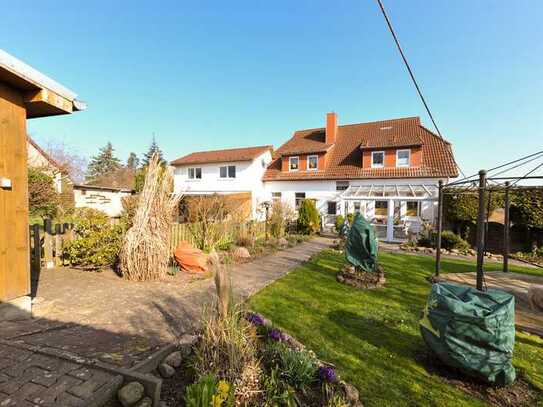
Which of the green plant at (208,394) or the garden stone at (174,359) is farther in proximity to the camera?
the garden stone at (174,359)

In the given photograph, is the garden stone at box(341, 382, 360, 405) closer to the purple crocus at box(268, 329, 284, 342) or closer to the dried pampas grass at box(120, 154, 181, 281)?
the purple crocus at box(268, 329, 284, 342)

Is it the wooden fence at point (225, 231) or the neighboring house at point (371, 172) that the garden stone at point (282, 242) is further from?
the neighboring house at point (371, 172)

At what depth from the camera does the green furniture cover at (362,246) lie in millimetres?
6648

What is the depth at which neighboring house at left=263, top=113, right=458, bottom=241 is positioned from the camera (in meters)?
16.1

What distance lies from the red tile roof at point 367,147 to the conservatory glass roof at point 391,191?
97 cm

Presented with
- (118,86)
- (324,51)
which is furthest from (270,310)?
(118,86)

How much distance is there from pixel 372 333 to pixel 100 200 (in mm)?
21252

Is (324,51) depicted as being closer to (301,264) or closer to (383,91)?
(383,91)

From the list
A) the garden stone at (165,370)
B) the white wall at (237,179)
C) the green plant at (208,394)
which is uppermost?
the white wall at (237,179)

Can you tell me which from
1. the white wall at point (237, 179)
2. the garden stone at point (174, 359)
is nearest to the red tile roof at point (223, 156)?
the white wall at point (237, 179)

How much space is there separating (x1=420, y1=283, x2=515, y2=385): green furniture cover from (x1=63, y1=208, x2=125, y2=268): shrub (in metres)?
7.18

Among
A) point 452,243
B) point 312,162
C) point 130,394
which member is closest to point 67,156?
point 312,162

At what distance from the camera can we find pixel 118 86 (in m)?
14.1

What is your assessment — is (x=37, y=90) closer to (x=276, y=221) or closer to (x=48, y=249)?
(x=48, y=249)
